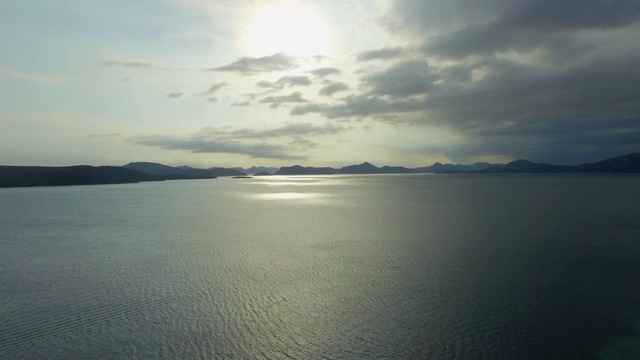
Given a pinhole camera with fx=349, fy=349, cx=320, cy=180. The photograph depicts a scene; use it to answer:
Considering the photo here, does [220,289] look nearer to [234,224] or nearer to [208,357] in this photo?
[208,357]

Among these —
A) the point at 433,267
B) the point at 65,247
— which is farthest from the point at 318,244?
the point at 65,247

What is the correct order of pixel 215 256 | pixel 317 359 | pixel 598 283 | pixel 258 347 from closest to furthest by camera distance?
pixel 317 359 → pixel 258 347 → pixel 598 283 → pixel 215 256

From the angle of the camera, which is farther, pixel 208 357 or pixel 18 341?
pixel 18 341

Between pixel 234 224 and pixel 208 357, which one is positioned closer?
pixel 208 357

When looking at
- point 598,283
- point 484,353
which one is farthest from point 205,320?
point 598,283

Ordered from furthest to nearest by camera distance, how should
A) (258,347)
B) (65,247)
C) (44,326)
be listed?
(65,247) → (44,326) → (258,347)

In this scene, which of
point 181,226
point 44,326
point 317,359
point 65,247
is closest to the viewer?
point 317,359

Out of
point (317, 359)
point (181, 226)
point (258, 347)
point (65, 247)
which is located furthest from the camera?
point (181, 226)

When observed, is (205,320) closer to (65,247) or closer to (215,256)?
(215,256)

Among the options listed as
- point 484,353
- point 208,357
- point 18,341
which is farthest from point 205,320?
point 484,353
